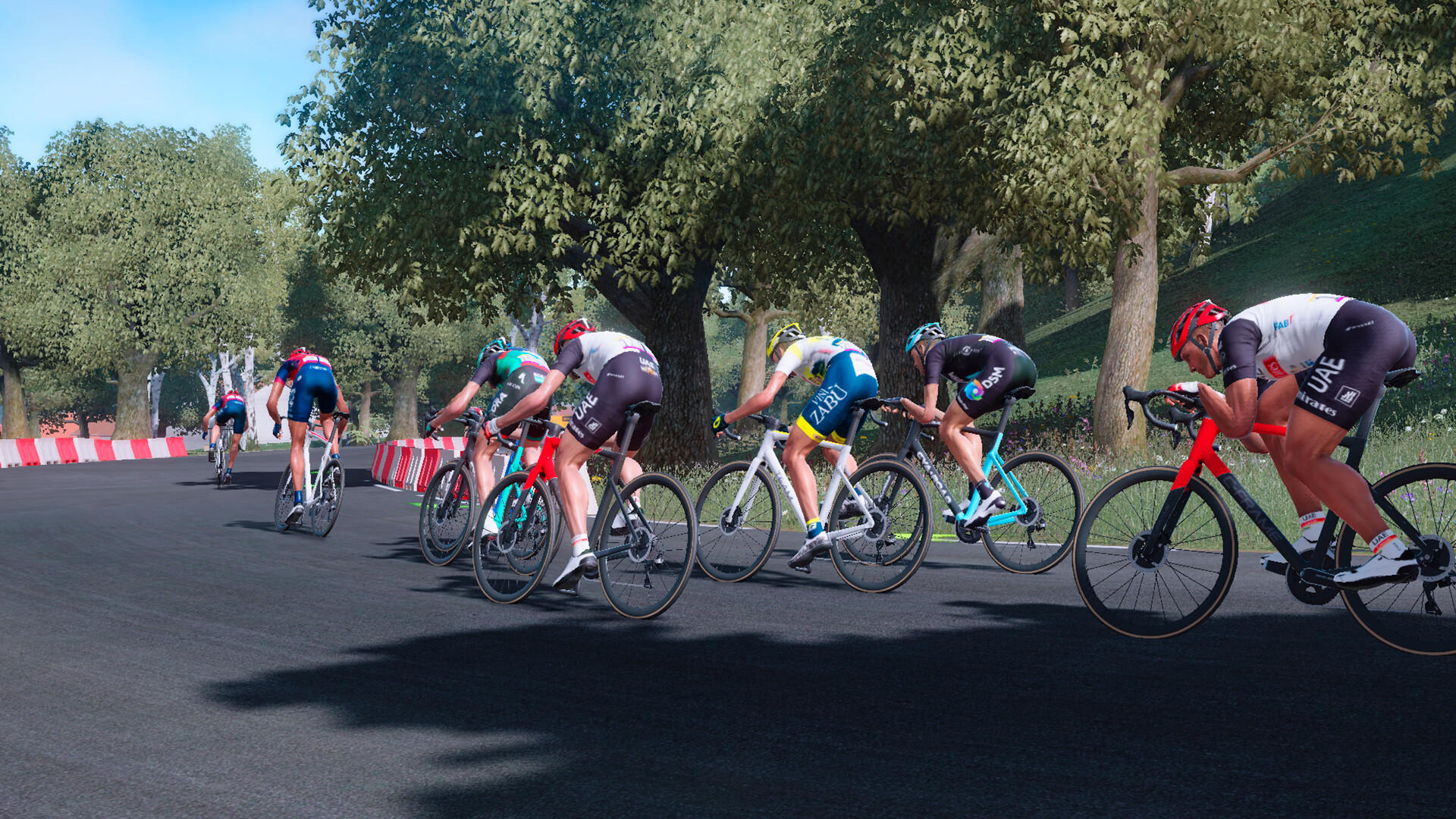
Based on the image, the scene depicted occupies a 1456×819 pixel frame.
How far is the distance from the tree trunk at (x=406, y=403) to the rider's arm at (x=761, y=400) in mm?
59889

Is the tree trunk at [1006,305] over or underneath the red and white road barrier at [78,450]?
over

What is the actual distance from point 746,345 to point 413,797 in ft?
106

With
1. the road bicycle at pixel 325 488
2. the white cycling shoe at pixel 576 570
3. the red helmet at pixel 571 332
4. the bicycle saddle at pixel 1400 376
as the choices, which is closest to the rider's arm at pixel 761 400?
the red helmet at pixel 571 332

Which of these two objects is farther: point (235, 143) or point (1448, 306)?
point (235, 143)

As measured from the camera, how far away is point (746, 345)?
3591 cm

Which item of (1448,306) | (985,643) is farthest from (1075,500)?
(1448,306)

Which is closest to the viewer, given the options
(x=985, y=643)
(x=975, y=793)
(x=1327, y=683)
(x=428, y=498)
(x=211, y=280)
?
(x=975, y=793)

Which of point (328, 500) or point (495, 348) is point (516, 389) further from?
point (328, 500)

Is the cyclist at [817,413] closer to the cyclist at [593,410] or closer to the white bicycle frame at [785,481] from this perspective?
the white bicycle frame at [785,481]

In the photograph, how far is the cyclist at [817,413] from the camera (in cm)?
814

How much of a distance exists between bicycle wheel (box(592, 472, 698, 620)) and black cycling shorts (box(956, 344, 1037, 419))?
2.87 m

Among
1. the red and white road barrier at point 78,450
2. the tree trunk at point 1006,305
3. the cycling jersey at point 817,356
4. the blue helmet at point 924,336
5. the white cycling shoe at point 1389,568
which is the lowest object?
the red and white road barrier at point 78,450

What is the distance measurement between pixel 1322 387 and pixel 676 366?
17004 millimetres

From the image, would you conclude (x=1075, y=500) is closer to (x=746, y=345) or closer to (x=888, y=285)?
(x=888, y=285)
